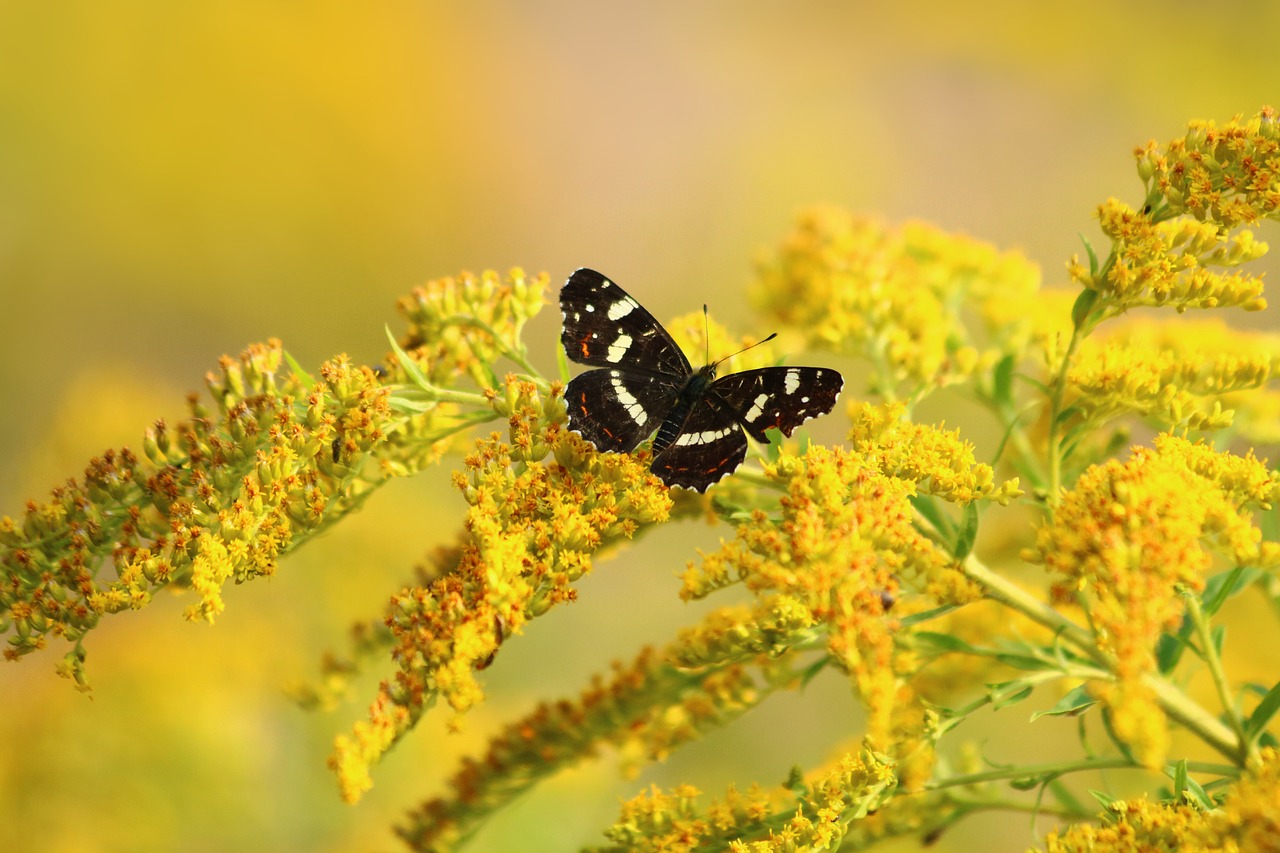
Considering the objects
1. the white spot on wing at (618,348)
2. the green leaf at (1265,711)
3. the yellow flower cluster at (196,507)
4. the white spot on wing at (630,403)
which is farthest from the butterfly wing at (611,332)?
the green leaf at (1265,711)

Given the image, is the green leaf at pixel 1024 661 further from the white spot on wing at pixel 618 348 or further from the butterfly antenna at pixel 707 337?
the white spot on wing at pixel 618 348

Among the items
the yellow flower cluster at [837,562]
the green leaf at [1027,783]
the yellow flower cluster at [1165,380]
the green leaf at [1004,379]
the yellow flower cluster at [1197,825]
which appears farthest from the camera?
the green leaf at [1004,379]

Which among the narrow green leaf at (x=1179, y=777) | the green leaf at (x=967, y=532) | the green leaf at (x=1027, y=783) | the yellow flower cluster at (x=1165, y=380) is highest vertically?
the yellow flower cluster at (x=1165, y=380)

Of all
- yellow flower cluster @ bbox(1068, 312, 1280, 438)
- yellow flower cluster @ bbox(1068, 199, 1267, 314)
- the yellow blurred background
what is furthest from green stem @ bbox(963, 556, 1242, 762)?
the yellow blurred background

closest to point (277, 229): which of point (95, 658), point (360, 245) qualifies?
point (360, 245)

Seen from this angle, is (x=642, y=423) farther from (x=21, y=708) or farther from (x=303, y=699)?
(x=21, y=708)

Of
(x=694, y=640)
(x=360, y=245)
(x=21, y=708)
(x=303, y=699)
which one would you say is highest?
(x=360, y=245)

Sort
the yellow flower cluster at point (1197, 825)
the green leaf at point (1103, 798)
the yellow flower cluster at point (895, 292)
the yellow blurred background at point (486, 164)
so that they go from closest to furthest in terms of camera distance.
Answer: the yellow flower cluster at point (1197, 825)
the green leaf at point (1103, 798)
the yellow flower cluster at point (895, 292)
the yellow blurred background at point (486, 164)

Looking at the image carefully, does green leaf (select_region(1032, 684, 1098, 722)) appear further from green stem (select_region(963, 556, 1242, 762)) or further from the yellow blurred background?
the yellow blurred background
